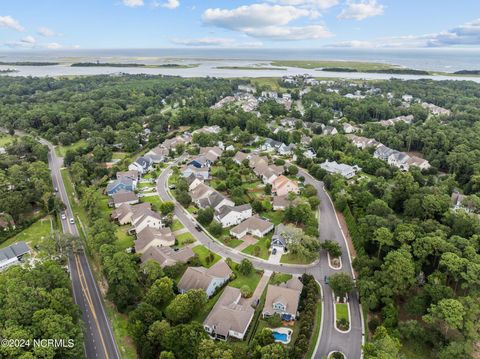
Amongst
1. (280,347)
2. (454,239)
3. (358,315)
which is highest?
(454,239)

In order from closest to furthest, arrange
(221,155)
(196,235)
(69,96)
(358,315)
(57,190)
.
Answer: (358,315) < (196,235) < (57,190) < (221,155) < (69,96)

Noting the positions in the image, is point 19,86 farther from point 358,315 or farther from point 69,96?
point 358,315

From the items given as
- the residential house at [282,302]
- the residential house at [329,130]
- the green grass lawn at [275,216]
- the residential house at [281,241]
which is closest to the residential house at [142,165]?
the green grass lawn at [275,216]

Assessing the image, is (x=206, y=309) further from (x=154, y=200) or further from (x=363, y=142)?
(x=363, y=142)

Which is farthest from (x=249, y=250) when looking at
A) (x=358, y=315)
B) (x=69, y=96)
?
(x=69, y=96)

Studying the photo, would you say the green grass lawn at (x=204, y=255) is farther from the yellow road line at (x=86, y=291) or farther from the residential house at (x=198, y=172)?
the residential house at (x=198, y=172)

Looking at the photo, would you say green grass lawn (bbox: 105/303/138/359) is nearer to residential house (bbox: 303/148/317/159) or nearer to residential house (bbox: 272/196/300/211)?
residential house (bbox: 272/196/300/211)
